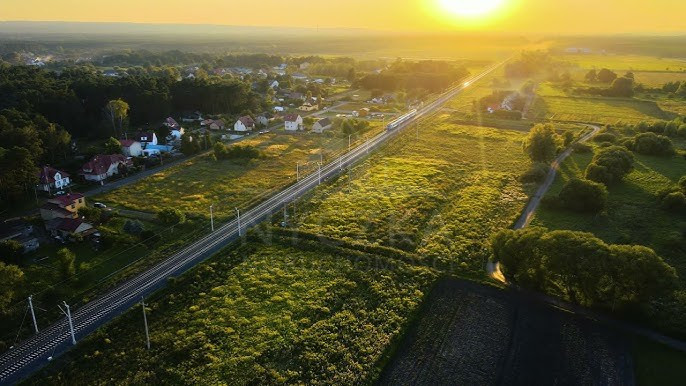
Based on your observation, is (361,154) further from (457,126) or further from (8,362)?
(8,362)

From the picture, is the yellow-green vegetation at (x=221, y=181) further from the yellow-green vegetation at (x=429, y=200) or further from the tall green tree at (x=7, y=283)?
the tall green tree at (x=7, y=283)

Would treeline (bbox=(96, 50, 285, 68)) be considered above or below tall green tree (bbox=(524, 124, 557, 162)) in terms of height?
above

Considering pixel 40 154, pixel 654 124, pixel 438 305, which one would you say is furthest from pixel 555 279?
pixel 654 124

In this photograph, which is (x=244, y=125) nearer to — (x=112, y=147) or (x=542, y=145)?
(x=112, y=147)

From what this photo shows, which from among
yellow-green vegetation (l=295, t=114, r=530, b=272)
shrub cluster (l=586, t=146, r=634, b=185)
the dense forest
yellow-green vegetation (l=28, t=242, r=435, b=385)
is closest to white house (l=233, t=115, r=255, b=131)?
the dense forest

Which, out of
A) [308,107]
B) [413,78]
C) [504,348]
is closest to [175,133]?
[308,107]

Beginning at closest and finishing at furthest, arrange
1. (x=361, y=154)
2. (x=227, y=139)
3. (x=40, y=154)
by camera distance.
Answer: (x=40, y=154)
(x=361, y=154)
(x=227, y=139)

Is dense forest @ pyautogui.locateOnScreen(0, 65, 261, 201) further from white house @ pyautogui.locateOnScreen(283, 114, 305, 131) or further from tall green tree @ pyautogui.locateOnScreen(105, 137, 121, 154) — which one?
white house @ pyautogui.locateOnScreen(283, 114, 305, 131)
